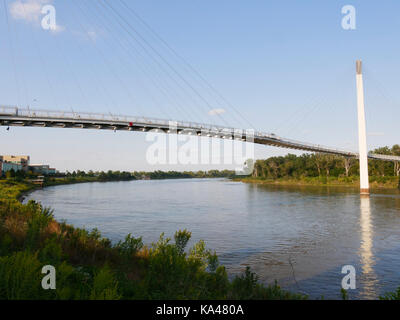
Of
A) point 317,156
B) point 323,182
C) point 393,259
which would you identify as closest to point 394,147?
point 317,156

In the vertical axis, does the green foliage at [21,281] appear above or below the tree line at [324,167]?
below

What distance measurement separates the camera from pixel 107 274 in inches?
175

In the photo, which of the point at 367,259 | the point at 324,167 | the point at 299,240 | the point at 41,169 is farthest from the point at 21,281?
the point at 41,169

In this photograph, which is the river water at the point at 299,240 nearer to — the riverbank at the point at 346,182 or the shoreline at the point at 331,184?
the shoreline at the point at 331,184

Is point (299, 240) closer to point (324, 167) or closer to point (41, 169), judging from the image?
point (324, 167)

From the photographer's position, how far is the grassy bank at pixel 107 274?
443cm

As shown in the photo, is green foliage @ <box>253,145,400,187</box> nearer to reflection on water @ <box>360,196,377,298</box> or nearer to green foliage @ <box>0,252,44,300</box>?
reflection on water @ <box>360,196,377,298</box>

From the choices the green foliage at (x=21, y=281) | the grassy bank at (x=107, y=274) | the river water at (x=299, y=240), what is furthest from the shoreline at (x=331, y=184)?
the green foliage at (x=21, y=281)

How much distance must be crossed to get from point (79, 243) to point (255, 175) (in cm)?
10992

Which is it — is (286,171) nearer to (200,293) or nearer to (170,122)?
(170,122)

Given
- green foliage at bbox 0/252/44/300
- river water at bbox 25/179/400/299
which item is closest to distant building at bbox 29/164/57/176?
river water at bbox 25/179/400/299

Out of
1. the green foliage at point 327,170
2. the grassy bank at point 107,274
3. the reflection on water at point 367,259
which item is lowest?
the reflection on water at point 367,259

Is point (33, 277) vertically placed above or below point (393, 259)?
above
